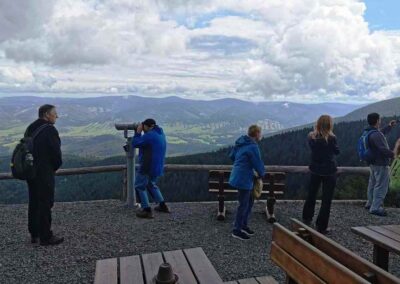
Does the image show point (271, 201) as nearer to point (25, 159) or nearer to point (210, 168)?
point (210, 168)

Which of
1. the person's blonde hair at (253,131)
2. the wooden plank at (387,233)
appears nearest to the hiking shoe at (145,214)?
the person's blonde hair at (253,131)

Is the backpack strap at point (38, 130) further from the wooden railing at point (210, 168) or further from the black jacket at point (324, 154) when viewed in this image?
the black jacket at point (324, 154)

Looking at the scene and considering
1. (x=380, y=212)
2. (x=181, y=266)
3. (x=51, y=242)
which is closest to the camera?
(x=181, y=266)

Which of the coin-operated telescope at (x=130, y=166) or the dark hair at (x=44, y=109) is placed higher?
the dark hair at (x=44, y=109)

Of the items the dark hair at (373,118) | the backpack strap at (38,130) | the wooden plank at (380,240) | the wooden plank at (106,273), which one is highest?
the dark hair at (373,118)

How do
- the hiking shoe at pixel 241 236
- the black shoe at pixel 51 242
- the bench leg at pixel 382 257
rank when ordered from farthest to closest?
the hiking shoe at pixel 241 236 → the black shoe at pixel 51 242 → the bench leg at pixel 382 257

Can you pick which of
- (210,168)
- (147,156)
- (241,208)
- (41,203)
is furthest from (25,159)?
(210,168)

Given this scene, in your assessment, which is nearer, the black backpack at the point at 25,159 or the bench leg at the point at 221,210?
the black backpack at the point at 25,159

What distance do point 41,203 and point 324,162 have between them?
14.0 feet

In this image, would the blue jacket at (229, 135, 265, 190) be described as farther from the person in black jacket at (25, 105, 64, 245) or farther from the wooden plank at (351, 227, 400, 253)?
the person in black jacket at (25, 105, 64, 245)

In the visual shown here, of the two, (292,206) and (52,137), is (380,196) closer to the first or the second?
(292,206)

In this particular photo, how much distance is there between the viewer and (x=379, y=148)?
7273mm

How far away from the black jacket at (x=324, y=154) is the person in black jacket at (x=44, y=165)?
3.84m

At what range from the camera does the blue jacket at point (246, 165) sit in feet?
20.0
